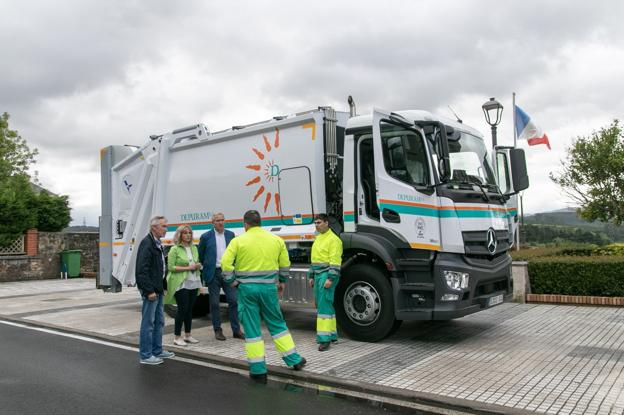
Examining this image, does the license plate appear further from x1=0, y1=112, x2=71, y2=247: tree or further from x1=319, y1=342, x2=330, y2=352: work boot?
x1=0, y1=112, x2=71, y2=247: tree

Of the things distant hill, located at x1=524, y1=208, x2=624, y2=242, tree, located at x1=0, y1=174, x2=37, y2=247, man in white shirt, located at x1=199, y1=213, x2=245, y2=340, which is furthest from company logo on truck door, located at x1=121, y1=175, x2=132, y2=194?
distant hill, located at x1=524, y1=208, x2=624, y2=242

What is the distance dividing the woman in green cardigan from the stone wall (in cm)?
1243

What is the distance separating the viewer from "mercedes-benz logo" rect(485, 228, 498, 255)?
6996mm

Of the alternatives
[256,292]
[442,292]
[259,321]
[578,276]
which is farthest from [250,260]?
[578,276]

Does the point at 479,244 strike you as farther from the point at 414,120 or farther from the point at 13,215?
the point at 13,215

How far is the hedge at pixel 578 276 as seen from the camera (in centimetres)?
966

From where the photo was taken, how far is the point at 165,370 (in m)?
6.06

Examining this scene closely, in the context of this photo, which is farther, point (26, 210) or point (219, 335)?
point (26, 210)

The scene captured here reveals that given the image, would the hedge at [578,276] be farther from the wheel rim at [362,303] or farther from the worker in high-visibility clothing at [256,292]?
the worker in high-visibility clothing at [256,292]

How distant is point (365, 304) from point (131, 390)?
3090 millimetres

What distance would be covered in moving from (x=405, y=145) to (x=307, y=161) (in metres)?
1.45

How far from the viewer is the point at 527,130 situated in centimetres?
1560

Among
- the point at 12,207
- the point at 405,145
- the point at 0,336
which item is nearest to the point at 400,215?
the point at 405,145

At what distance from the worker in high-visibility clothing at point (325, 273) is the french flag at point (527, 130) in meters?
10.6
